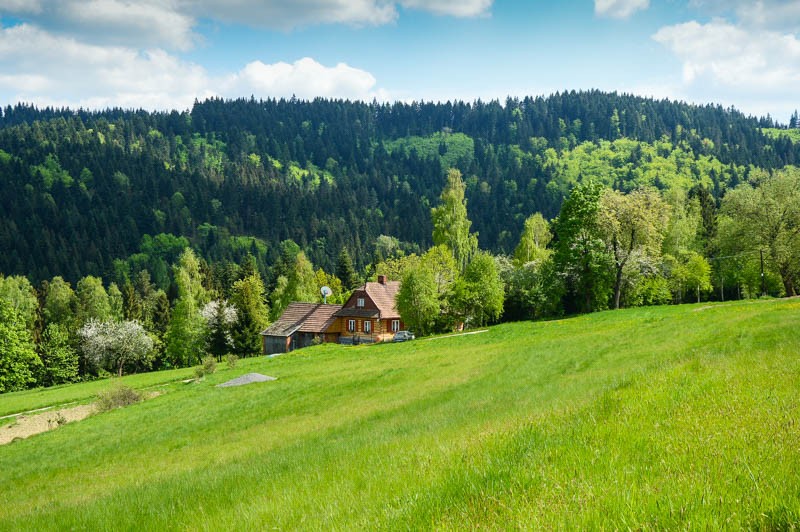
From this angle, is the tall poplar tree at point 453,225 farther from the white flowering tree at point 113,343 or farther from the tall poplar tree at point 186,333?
the white flowering tree at point 113,343

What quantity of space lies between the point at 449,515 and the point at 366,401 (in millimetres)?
19694

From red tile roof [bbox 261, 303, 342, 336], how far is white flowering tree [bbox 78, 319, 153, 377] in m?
27.8

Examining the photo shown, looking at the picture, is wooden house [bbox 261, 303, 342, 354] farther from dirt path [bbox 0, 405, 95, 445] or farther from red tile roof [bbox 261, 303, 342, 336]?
dirt path [bbox 0, 405, 95, 445]

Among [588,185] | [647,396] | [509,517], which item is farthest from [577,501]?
[588,185]

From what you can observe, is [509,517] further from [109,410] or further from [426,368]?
[109,410]

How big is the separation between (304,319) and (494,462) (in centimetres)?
7325

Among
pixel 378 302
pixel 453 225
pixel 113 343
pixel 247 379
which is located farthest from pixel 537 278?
pixel 113 343

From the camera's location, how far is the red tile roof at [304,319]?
76062 millimetres

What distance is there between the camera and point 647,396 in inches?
355

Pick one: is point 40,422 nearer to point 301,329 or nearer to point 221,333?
point 301,329

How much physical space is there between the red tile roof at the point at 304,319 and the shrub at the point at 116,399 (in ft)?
120

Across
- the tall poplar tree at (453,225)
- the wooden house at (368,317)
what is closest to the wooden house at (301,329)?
the wooden house at (368,317)

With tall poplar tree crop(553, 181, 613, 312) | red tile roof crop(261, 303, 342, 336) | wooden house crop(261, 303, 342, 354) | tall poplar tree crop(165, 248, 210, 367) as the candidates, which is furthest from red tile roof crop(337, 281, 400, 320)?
tall poplar tree crop(165, 248, 210, 367)

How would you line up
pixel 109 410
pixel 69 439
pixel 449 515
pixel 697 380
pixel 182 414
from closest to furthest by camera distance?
pixel 449 515 → pixel 697 380 → pixel 69 439 → pixel 182 414 → pixel 109 410
